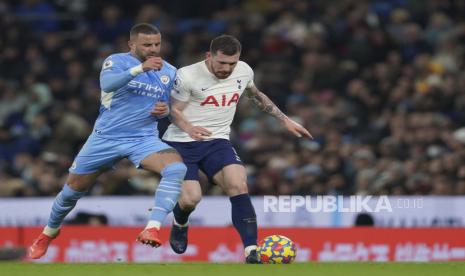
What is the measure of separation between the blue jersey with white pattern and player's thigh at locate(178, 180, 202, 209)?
27.4 inches

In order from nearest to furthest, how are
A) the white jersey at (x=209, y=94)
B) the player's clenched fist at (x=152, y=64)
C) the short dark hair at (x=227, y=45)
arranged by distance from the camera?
the player's clenched fist at (x=152, y=64) < the short dark hair at (x=227, y=45) < the white jersey at (x=209, y=94)

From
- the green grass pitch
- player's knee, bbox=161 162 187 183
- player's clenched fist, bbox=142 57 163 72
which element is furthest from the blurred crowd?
player's clenched fist, bbox=142 57 163 72

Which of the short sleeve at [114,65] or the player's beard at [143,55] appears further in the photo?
the player's beard at [143,55]

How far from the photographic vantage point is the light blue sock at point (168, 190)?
33.1 ft

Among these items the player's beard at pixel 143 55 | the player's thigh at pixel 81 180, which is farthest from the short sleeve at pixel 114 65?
the player's thigh at pixel 81 180

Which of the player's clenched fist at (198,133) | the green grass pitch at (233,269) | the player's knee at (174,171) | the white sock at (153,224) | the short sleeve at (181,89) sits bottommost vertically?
the green grass pitch at (233,269)

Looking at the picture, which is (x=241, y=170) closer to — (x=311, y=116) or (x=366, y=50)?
(x=311, y=116)

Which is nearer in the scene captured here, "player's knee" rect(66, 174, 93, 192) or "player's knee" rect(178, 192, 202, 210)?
"player's knee" rect(66, 174, 93, 192)

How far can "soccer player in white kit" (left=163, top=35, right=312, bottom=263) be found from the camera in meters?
10.7

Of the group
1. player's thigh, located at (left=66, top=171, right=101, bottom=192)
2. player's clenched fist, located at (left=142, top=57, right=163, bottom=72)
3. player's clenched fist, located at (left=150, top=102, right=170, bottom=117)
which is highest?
player's clenched fist, located at (left=142, top=57, right=163, bottom=72)

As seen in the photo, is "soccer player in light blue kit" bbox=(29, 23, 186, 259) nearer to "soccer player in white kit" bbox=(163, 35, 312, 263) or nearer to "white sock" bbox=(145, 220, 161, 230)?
"white sock" bbox=(145, 220, 161, 230)

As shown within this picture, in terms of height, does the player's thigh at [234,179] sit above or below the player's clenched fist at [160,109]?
below

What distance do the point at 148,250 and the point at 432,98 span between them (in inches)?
183

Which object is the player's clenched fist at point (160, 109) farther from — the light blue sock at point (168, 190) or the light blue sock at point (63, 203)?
the light blue sock at point (63, 203)
